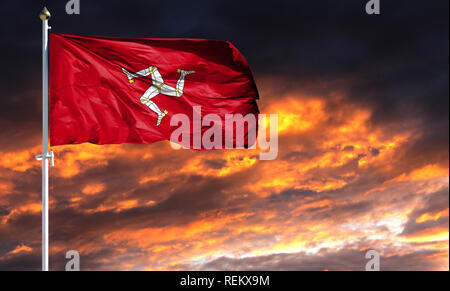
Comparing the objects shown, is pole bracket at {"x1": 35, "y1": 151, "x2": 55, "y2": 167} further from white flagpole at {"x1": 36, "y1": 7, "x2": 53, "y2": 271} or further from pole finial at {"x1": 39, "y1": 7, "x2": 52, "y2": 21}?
pole finial at {"x1": 39, "y1": 7, "x2": 52, "y2": 21}

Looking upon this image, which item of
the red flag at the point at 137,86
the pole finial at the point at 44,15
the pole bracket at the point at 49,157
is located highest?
the pole finial at the point at 44,15

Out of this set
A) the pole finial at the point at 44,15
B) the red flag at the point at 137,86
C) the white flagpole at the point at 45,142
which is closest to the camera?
the white flagpole at the point at 45,142

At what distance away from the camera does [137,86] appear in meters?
17.3

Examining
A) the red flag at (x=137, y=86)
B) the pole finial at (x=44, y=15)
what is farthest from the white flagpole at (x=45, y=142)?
the red flag at (x=137, y=86)

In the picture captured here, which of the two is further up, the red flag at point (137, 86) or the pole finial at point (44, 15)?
the pole finial at point (44, 15)

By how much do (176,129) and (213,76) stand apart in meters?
2.46

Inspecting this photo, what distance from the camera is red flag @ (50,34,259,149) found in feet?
53.0

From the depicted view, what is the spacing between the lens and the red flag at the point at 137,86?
53.0 ft

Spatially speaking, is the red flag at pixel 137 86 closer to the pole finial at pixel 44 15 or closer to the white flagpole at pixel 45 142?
the white flagpole at pixel 45 142

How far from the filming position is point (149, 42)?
1744 centimetres

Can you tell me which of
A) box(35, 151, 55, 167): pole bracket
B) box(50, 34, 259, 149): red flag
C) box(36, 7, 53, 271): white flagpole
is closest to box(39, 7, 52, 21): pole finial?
box(36, 7, 53, 271): white flagpole

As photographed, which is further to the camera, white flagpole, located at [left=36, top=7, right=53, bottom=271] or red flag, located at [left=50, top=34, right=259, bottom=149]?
red flag, located at [left=50, top=34, right=259, bottom=149]

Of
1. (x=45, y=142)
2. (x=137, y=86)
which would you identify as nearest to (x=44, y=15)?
(x=137, y=86)
